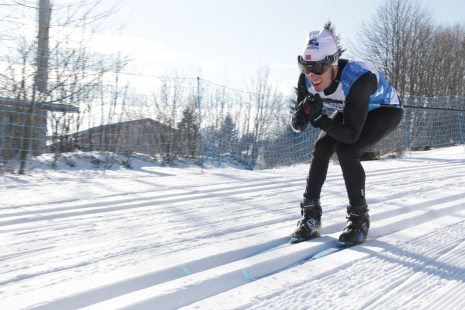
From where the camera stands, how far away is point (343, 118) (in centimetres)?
201

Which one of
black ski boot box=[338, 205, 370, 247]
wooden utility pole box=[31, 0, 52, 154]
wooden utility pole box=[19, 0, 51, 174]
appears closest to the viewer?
black ski boot box=[338, 205, 370, 247]

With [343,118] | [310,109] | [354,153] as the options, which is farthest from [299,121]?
[354,153]

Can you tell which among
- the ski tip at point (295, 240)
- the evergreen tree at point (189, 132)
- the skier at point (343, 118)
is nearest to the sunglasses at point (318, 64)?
the skier at point (343, 118)

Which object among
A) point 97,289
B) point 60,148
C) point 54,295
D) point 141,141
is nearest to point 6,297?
point 54,295

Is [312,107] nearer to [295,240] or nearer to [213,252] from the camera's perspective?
[295,240]

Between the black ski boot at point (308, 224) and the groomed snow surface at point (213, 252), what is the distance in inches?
3.1

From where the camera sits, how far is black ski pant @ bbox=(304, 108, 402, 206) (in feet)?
6.97

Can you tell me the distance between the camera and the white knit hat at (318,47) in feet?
6.43

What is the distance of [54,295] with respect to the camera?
1.41 m

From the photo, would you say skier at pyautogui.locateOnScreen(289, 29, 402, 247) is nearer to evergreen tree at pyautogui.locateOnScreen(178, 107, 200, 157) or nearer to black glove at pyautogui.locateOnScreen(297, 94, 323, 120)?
A: black glove at pyautogui.locateOnScreen(297, 94, 323, 120)

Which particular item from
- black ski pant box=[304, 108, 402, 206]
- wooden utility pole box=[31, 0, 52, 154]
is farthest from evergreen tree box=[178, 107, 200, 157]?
black ski pant box=[304, 108, 402, 206]

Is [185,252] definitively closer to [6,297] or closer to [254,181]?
[6,297]

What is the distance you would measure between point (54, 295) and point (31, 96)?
4290mm

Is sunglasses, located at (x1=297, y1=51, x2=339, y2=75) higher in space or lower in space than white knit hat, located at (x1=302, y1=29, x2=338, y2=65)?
lower
